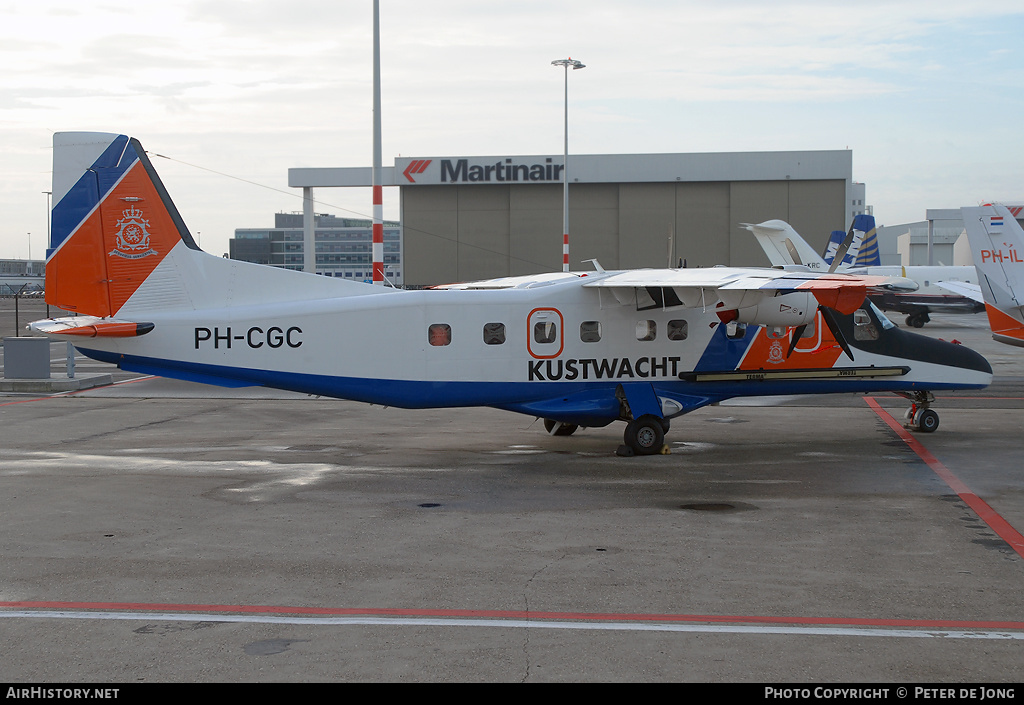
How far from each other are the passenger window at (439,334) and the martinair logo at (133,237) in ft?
15.2

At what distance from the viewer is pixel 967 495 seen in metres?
12.3

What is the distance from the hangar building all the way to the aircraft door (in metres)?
53.0

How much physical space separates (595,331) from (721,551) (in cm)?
631

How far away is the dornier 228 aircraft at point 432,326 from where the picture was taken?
47.0 ft

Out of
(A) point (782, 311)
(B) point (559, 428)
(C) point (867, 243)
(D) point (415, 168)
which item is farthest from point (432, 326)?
(D) point (415, 168)

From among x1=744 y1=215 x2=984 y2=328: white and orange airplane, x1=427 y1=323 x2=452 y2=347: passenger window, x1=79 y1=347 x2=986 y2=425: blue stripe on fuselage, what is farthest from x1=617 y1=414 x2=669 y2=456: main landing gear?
x1=744 y1=215 x2=984 y2=328: white and orange airplane

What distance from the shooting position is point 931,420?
690 inches

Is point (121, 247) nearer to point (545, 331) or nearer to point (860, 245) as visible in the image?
point (545, 331)

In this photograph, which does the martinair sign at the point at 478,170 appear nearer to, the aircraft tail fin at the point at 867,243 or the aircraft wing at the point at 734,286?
the aircraft tail fin at the point at 867,243

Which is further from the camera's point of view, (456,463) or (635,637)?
(456,463)

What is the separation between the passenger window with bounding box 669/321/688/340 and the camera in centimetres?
1578

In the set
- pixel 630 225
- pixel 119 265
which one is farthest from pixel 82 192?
pixel 630 225
